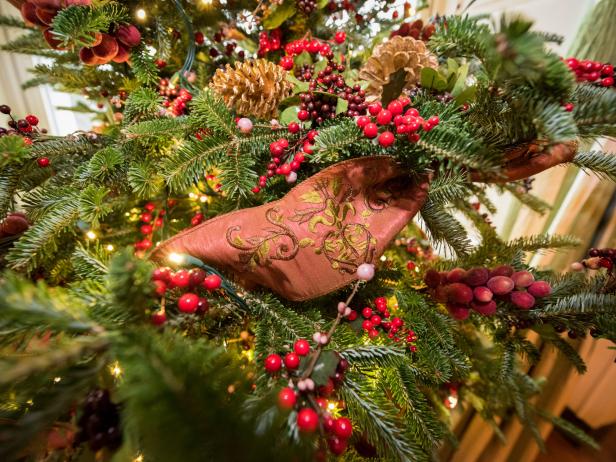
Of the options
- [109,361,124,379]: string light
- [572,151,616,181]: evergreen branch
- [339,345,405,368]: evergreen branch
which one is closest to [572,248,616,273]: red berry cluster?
[572,151,616,181]: evergreen branch

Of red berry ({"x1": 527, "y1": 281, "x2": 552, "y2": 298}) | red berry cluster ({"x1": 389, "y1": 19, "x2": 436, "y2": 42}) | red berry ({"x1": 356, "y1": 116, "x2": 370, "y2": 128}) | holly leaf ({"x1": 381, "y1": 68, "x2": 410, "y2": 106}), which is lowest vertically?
red berry ({"x1": 527, "y1": 281, "x2": 552, "y2": 298})

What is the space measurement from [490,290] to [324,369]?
0.83 feet

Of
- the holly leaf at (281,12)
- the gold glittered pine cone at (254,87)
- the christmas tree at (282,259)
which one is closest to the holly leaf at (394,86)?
the christmas tree at (282,259)

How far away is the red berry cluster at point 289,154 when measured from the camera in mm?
360

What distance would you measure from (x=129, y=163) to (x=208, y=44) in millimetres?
453

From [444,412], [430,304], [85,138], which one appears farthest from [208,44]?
[444,412]

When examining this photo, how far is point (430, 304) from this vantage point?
0.46 m

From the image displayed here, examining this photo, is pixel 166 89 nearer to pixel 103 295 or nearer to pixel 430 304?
pixel 103 295

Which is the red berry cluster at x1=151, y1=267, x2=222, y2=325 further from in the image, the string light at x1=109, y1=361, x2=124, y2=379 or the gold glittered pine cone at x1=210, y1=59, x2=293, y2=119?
the gold glittered pine cone at x1=210, y1=59, x2=293, y2=119

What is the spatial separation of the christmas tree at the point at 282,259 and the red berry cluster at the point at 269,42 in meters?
0.07

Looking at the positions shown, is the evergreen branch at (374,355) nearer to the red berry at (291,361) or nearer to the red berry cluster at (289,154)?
the red berry at (291,361)

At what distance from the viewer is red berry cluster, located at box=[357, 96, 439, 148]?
283 mm

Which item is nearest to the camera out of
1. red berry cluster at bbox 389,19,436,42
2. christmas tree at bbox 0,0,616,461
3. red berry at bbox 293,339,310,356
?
christmas tree at bbox 0,0,616,461

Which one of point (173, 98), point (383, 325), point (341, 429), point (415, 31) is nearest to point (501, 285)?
point (383, 325)
